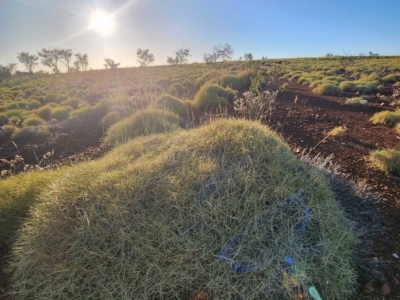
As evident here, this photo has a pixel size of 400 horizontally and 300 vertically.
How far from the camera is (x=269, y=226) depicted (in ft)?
6.86

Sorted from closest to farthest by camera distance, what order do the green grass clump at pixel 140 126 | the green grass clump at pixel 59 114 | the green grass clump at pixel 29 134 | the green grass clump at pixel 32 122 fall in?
the green grass clump at pixel 140 126 < the green grass clump at pixel 29 134 < the green grass clump at pixel 32 122 < the green grass clump at pixel 59 114

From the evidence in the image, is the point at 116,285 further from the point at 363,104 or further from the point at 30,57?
the point at 30,57

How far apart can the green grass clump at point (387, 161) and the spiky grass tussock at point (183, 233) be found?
1.93m

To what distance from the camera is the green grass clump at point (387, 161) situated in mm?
3756

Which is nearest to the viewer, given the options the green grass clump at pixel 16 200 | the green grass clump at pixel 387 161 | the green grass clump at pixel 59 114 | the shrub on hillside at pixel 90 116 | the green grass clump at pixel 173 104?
the green grass clump at pixel 16 200

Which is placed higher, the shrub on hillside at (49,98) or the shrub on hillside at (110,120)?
the shrub on hillside at (110,120)

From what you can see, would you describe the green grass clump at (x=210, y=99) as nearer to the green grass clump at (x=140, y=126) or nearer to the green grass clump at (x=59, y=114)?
the green grass clump at (x=140, y=126)

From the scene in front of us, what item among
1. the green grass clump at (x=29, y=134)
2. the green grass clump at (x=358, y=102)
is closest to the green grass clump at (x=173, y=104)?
the green grass clump at (x=29, y=134)

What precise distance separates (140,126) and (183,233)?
13.6 feet

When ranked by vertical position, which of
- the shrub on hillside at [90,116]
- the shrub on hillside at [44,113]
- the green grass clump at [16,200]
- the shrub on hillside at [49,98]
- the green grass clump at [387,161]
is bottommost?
the shrub on hillside at [49,98]

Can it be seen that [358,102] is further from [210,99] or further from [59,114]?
[59,114]

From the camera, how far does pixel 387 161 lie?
383 centimetres

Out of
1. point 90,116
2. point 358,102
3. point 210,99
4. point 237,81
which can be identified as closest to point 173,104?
point 210,99

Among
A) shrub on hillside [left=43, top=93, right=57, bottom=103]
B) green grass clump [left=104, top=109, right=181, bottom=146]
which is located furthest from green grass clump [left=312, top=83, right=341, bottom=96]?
shrub on hillside [left=43, top=93, right=57, bottom=103]
